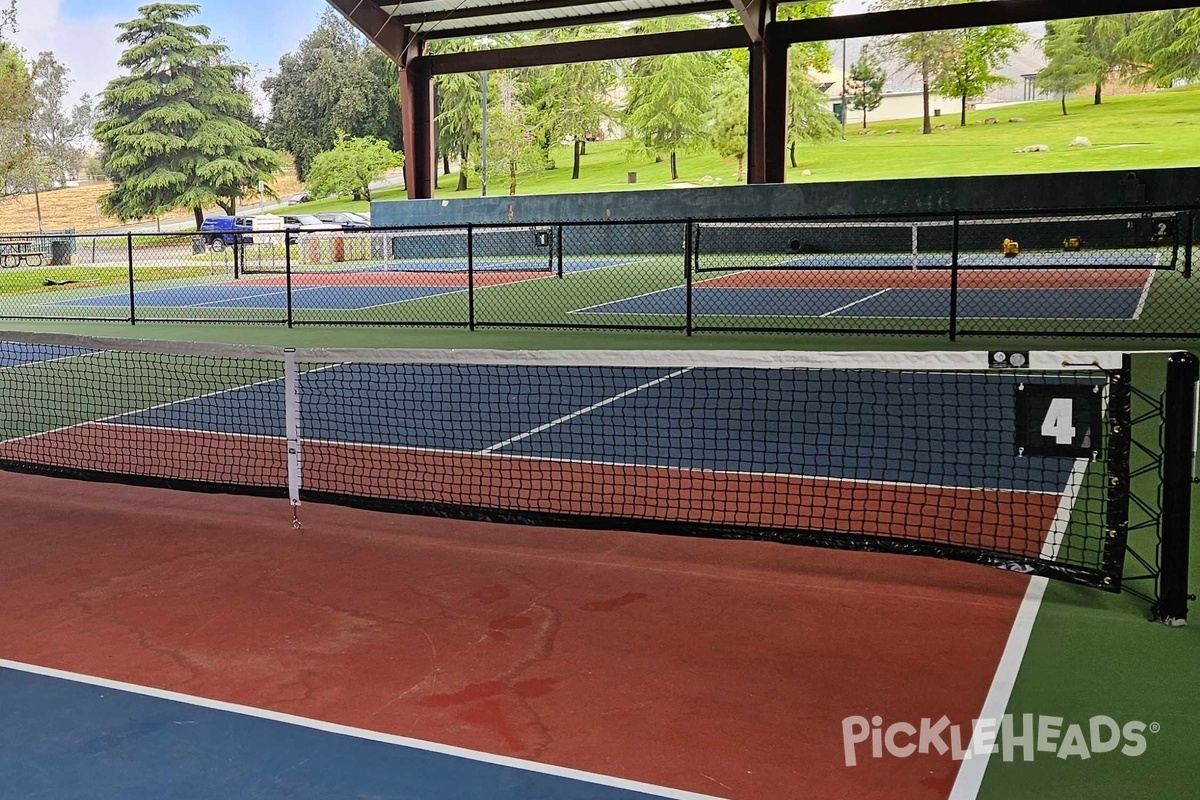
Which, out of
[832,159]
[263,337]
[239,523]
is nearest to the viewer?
[239,523]

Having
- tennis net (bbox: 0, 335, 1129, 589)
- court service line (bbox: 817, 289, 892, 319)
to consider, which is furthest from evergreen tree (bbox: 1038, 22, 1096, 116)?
tennis net (bbox: 0, 335, 1129, 589)

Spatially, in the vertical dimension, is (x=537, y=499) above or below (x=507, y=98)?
below

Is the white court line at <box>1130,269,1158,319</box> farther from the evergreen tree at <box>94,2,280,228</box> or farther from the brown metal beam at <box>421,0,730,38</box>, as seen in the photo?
the evergreen tree at <box>94,2,280,228</box>

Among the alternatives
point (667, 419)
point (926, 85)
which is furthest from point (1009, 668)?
point (926, 85)

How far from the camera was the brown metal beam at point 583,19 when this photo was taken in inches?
1150

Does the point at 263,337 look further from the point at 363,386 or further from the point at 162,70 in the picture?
the point at 162,70

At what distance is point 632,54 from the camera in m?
30.8

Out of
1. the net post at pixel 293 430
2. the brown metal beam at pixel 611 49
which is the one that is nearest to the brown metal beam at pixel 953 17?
the brown metal beam at pixel 611 49

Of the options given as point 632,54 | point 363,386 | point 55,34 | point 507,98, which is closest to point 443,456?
point 363,386

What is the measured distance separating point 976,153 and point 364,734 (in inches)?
2671

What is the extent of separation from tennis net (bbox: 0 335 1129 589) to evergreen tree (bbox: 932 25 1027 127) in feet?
216

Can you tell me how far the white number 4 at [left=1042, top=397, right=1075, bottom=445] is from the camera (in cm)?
505

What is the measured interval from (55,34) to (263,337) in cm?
10007

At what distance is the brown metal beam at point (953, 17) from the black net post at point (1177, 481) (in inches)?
926
